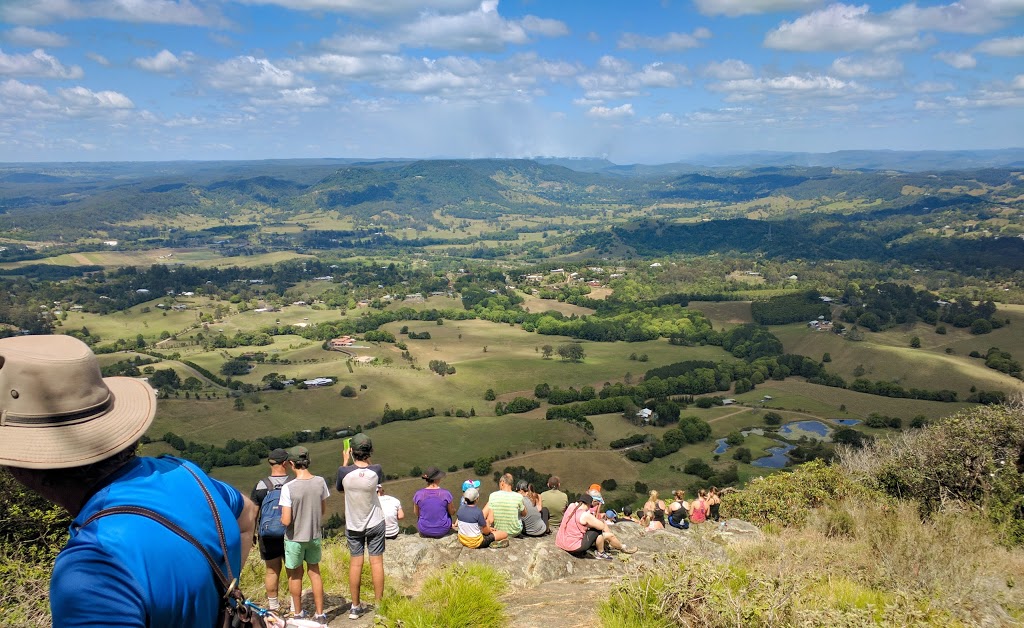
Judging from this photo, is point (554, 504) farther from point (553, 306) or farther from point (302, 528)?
point (553, 306)

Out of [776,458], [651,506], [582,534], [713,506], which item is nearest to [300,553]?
[582,534]

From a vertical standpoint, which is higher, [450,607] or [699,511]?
[450,607]

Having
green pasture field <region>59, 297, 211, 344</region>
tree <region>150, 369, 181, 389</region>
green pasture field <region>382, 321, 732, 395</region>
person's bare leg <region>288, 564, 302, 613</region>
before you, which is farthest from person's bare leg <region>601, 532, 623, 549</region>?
green pasture field <region>59, 297, 211, 344</region>

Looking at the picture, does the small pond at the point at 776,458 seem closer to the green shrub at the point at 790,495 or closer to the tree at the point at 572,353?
the tree at the point at 572,353

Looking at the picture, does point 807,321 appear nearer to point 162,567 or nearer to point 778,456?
point 778,456

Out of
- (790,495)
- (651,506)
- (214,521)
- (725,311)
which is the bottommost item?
(725,311)
